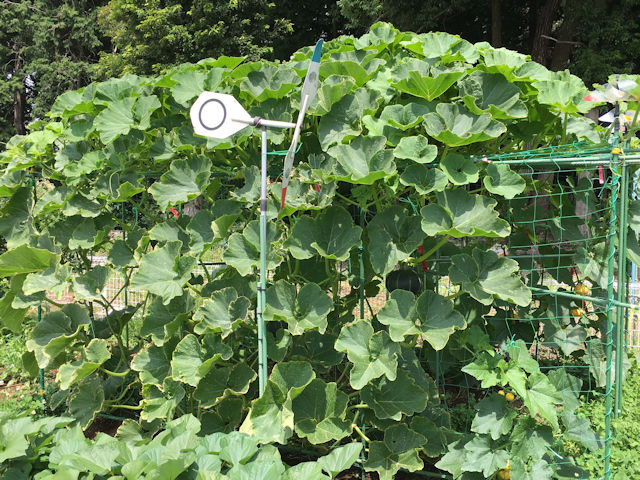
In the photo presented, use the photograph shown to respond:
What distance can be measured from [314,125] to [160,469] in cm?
165

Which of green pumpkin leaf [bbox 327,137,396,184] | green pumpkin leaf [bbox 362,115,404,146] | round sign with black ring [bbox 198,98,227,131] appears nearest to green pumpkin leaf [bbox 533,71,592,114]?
green pumpkin leaf [bbox 362,115,404,146]

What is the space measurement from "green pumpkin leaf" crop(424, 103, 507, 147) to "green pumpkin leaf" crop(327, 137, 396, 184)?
220mm

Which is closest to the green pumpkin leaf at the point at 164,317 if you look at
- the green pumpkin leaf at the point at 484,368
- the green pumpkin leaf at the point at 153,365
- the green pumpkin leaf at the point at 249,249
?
the green pumpkin leaf at the point at 153,365

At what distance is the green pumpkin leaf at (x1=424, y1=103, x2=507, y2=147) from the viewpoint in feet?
7.74

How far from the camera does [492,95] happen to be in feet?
8.11

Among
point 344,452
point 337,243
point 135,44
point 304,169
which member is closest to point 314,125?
point 304,169

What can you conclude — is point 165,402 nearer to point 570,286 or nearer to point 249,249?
point 249,249

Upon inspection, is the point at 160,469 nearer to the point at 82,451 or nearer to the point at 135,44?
the point at 82,451

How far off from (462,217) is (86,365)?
198 cm

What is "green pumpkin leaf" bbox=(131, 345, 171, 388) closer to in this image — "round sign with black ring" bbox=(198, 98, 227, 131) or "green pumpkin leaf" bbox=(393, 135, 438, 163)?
"round sign with black ring" bbox=(198, 98, 227, 131)

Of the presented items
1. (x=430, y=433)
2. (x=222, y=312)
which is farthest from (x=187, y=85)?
(x=430, y=433)

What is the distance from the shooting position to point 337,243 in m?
2.47

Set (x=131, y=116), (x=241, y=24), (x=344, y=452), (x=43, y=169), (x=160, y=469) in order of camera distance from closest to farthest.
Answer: (x=160, y=469)
(x=344, y=452)
(x=131, y=116)
(x=43, y=169)
(x=241, y=24)

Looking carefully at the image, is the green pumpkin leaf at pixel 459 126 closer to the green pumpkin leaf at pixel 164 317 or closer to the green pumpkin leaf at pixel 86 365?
the green pumpkin leaf at pixel 164 317
